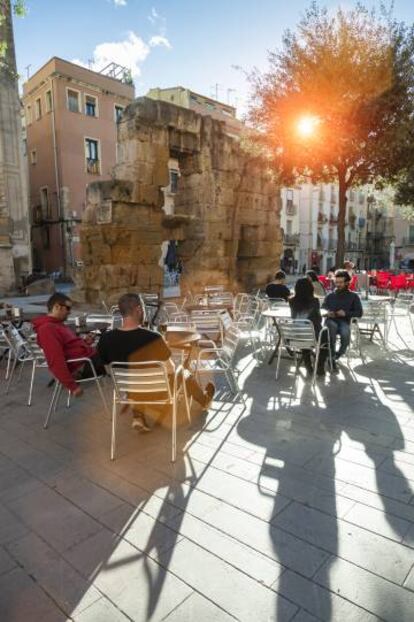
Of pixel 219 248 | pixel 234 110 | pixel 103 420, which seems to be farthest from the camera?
pixel 234 110

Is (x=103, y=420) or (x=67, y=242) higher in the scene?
(x=67, y=242)

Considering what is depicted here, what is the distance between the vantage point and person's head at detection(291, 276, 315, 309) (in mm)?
5434

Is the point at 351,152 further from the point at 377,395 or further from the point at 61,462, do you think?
the point at 61,462

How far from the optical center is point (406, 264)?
33.1 m

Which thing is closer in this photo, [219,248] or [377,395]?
[377,395]

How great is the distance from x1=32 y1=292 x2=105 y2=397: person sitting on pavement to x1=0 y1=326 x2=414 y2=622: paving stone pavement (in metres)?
0.47

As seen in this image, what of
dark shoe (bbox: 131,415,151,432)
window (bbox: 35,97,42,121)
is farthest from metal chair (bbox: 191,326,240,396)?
window (bbox: 35,97,42,121)

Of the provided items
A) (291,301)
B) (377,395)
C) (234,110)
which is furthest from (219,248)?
(234,110)

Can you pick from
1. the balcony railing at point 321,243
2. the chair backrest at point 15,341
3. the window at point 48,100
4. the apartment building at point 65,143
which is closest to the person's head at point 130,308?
the chair backrest at point 15,341

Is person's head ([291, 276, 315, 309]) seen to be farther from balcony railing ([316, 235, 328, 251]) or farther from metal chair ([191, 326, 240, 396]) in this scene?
balcony railing ([316, 235, 328, 251])

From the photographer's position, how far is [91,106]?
2323cm

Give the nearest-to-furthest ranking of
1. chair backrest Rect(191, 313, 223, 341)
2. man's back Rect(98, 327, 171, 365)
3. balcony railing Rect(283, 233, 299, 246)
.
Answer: man's back Rect(98, 327, 171, 365)
chair backrest Rect(191, 313, 223, 341)
balcony railing Rect(283, 233, 299, 246)

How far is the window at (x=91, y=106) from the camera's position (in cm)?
2300

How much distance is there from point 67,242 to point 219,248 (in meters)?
14.6
